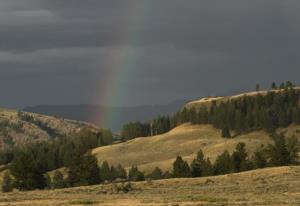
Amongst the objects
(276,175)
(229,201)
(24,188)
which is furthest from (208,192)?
(24,188)

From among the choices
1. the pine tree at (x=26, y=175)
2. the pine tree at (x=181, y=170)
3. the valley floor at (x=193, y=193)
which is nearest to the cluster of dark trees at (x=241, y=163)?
the pine tree at (x=181, y=170)

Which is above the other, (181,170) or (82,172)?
(82,172)

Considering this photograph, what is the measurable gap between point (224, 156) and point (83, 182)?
35355 millimetres

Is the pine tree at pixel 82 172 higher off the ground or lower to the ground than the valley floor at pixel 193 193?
higher

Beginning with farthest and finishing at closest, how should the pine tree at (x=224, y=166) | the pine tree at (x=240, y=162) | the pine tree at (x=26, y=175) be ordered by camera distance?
the pine tree at (x=224, y=166), the pine tree at (x=240, y=162), the pine tree at (x=26, y=175)

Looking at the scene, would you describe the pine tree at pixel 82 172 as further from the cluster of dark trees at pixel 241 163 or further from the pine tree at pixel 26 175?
the cluster of dark trees at pixel 241 163

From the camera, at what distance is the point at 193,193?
200 feet

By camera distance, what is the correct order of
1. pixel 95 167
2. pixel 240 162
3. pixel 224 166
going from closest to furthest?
pixel 95 167
pixel 240 162
pixel 224 166

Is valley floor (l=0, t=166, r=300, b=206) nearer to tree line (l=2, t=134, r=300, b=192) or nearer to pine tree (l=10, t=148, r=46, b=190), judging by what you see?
tree line (l=2, t=134, r=300, b=192)

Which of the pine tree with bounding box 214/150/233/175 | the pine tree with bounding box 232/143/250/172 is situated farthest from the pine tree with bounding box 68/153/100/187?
the pine tree with bounding box 232/143/250/172

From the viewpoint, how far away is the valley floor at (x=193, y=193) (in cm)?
Result: 4894

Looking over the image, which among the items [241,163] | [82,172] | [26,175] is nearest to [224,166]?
[241,163]

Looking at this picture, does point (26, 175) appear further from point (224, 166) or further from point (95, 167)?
point (224, 166)

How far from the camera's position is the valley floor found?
161 feet
